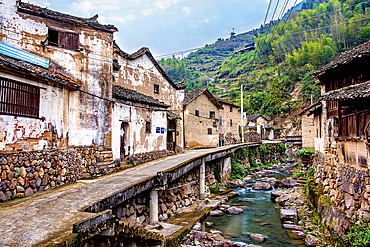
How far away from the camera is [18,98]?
25.4 ft

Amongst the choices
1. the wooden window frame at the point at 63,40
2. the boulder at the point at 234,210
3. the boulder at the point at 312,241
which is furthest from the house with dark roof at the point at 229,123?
the wooden window frame at the point at 63,40

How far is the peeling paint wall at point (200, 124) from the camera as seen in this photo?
26.7 meters

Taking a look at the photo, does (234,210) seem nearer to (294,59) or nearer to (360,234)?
(360,234)

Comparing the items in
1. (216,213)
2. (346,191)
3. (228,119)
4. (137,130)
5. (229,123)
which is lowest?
(216,213)

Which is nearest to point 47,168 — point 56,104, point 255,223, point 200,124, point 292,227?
point 56,104

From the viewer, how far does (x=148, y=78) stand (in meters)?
20.4

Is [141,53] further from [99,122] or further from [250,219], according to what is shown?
[250,219]

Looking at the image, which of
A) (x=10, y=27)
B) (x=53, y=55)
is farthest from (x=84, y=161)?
(x=10, y=27)

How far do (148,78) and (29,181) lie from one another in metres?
14.0

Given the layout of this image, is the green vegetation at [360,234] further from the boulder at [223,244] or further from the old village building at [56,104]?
the old village building at [56,104]

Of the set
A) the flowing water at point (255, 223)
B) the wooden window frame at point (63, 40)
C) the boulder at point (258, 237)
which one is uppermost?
the wooden window frame at point (63, 40)

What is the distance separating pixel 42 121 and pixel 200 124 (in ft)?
69.6

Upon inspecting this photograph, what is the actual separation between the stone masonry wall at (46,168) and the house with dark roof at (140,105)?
1485mm

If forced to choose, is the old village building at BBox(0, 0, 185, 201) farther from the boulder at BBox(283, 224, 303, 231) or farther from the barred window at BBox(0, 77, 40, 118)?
the boulder at BBox(283, 224, 303, 231)
